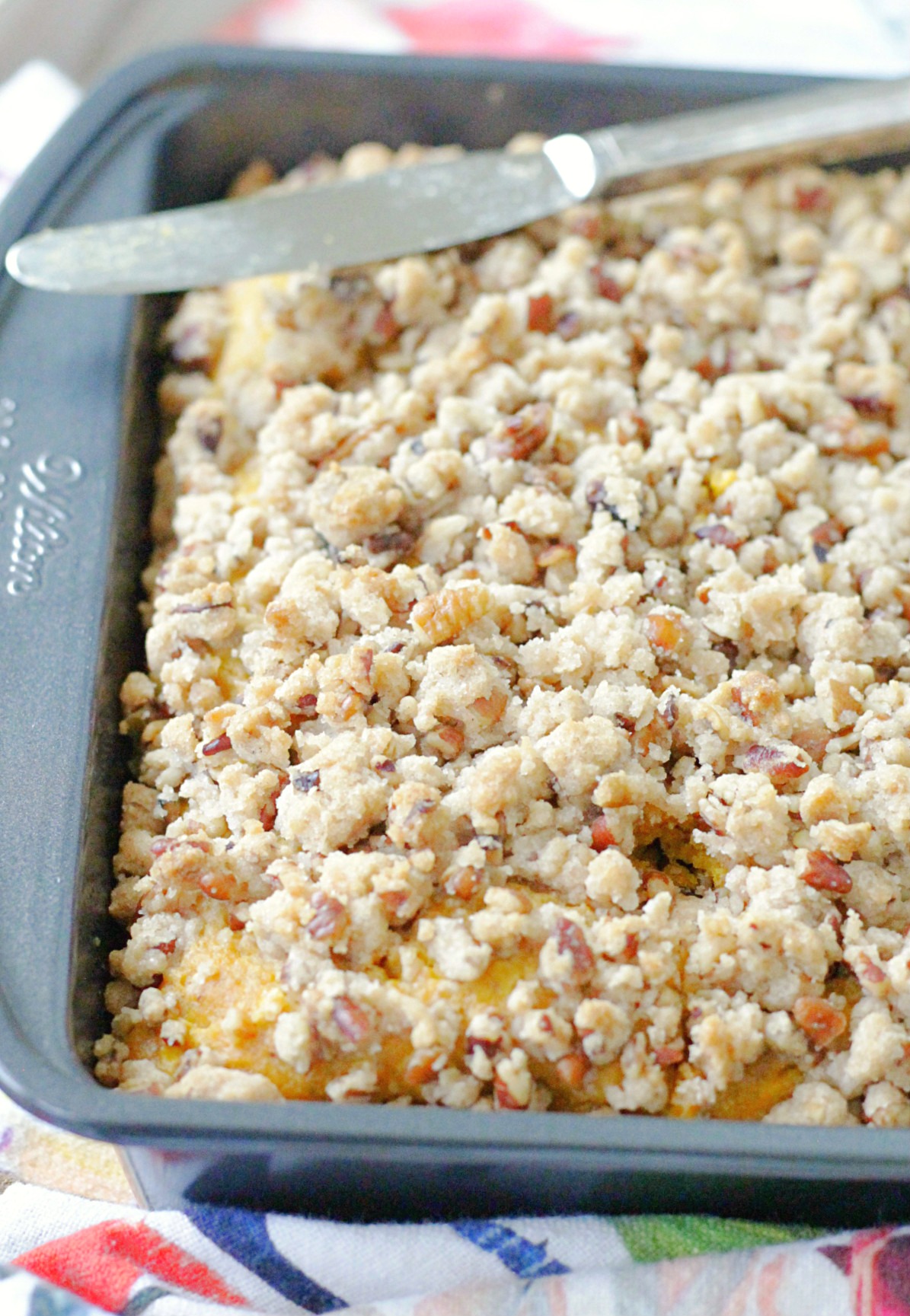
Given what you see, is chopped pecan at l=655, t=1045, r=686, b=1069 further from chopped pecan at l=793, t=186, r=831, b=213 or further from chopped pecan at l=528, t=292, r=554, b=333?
chopped pecan at l=793, t=186, r=831, b=213

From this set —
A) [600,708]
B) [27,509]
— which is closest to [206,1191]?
[600,708]

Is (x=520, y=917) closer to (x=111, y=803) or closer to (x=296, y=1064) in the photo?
(x=296, y=1064)

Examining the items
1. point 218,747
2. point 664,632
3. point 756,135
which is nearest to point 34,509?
point 218,747

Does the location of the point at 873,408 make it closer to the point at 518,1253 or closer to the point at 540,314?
the point at 540,314

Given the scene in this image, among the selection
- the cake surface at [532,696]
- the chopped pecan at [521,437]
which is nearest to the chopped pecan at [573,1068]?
the cake surface at [532,696]

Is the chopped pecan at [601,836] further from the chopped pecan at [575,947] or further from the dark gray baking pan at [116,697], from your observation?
the dark gray baking pan at [116,697]

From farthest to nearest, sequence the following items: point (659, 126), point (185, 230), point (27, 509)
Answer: point (659, 126)
point (185, 230)
point (27, 509)
